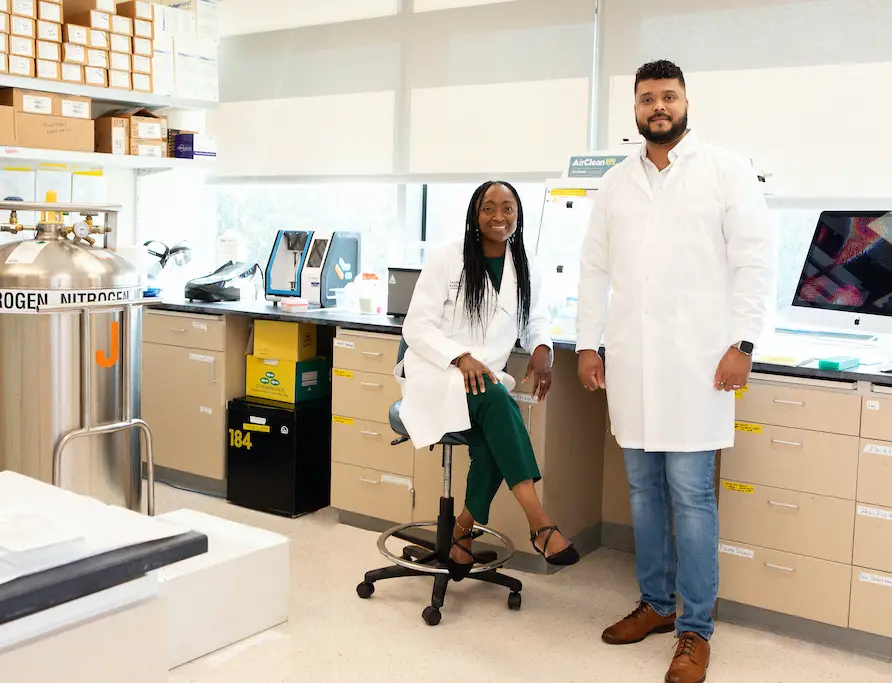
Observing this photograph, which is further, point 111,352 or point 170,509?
point 170,509

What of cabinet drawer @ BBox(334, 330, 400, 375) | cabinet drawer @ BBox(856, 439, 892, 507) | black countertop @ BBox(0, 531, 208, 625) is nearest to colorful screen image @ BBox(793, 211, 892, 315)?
cabinet drawer @ BBox(856, 439, 892, 507)

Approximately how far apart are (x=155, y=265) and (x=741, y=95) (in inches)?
111

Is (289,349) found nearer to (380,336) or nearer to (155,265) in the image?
(380,336)

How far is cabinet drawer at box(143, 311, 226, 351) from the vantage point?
13.2ft

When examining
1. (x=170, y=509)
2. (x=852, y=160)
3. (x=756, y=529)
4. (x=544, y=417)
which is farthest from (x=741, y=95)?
(x=170, y=509)

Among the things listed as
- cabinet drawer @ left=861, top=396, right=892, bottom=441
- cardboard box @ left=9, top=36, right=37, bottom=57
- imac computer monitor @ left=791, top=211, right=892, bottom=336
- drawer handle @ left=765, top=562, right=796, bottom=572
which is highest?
cardboard box @ left=9, top=36, right=37, bottom=57

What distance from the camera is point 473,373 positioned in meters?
2.85

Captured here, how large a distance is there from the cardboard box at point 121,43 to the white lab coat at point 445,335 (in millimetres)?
2029

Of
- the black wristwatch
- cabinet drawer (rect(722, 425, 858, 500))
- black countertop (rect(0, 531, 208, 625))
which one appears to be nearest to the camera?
black countertop (rect(0, 531, 208, 625))

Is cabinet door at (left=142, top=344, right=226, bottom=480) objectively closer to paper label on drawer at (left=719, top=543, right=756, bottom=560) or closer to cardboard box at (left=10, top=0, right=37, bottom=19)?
cardboard box at (left=10, top=0, right=37, bottom=19)

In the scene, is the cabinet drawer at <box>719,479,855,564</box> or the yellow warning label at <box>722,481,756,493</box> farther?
the yellow warning label at <box>722,481,756,493</box>

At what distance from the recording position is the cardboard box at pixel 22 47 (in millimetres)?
3801

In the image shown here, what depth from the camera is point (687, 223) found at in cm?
255

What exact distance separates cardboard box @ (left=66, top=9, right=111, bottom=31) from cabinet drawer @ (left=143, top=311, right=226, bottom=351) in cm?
125
